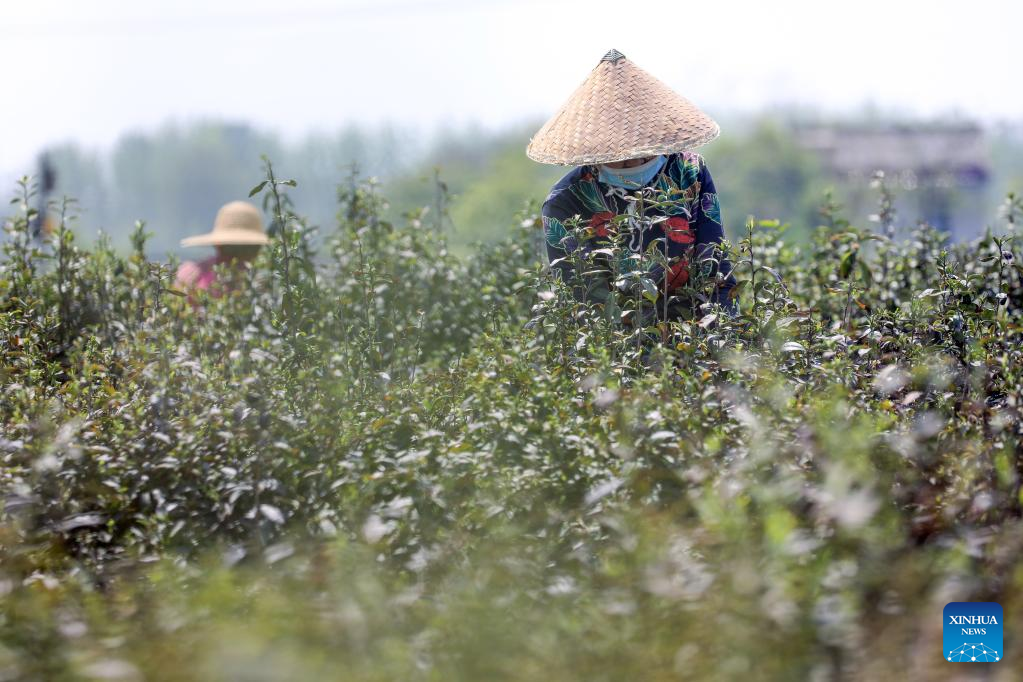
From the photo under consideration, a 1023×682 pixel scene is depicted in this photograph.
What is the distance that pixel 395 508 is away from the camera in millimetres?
2918

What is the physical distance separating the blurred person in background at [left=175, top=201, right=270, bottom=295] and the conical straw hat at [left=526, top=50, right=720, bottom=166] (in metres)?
3.35

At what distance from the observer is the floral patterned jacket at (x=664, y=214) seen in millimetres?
4434

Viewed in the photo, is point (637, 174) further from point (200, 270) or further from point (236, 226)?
point (236, 226)

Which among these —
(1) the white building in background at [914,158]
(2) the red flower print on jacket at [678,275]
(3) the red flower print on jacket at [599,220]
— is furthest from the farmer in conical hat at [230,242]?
(1) the white building in background at [914,158]

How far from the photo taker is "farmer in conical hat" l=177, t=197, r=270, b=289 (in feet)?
25.5

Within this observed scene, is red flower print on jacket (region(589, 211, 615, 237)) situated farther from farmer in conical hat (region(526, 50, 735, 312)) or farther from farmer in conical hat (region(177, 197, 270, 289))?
farmer in conical hat (region(177, 197, 270, 289))

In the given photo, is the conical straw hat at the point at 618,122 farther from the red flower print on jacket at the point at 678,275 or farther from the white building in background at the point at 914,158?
the white building in background at the point at 914,158

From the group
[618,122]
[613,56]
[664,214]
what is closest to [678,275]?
[664,214]

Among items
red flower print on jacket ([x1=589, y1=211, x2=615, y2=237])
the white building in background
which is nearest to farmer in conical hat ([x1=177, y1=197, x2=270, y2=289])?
red flower print on jacket ([x1=589, y1=211, x2=615, y2=237])

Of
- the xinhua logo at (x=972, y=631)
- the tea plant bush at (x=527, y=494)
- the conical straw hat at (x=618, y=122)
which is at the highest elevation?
the conical straw hat at (x=618, y=122)

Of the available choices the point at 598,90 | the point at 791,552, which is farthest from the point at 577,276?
the point at 791,552

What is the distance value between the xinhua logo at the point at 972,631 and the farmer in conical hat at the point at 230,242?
230 inches

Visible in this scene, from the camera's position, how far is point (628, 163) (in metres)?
4.64

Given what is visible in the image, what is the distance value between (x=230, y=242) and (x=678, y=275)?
4.58 meters
